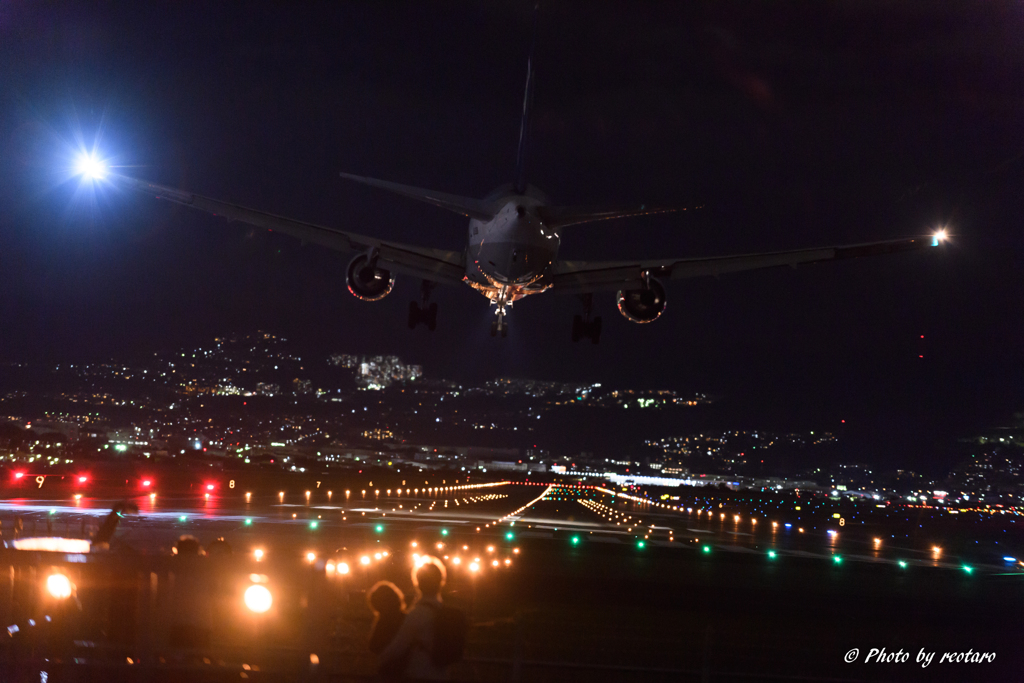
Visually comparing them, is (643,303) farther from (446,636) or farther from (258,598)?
(446,636)

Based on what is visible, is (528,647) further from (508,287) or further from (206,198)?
(206,198)

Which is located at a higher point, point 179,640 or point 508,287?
point 508,287

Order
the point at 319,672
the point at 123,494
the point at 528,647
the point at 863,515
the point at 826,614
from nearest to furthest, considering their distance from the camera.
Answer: the point at 319,672 → the point at 528,647 → the point at 826,614 → the point at 123,494 → the point at 863,515

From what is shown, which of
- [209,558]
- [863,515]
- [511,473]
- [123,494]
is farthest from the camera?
[511,473]

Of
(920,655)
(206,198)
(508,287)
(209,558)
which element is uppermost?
(206,198)

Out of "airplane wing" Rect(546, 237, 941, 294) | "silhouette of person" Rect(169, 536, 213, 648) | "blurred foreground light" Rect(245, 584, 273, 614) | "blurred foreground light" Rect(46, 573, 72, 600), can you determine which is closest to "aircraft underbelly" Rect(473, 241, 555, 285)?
"airplane wing" Rect(546, 237, 941, 294)

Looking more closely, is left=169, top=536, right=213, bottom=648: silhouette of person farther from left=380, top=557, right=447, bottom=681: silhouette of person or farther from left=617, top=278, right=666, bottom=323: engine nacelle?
left=617, top=278, right=666, bottom=323: engine nacelle

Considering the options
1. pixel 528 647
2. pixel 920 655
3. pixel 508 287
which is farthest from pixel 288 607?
pixel 508 287

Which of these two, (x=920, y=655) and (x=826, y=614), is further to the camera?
(x=826, y=614)

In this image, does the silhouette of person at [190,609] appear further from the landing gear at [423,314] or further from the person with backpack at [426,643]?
the landing gear at [423,314]
